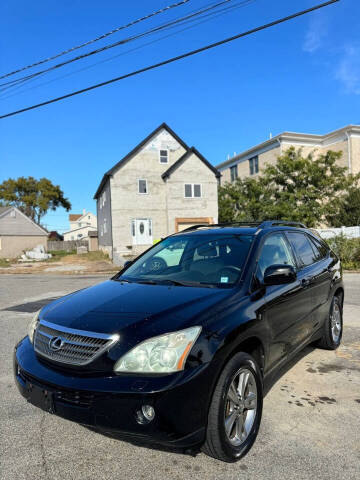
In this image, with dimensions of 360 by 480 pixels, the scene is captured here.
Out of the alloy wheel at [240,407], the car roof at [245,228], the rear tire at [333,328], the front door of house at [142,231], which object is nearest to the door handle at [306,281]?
the car roof at [245,228]

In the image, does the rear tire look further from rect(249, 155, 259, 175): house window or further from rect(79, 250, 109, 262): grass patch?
rect(249, 155, 259, 175): house window

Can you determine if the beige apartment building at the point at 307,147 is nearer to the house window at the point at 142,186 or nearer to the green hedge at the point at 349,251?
the house window at the point at 142,186

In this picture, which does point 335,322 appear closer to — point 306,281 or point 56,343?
point 306,281

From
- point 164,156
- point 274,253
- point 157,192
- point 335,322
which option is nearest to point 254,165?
point 164,156

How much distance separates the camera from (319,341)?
15.7 feet

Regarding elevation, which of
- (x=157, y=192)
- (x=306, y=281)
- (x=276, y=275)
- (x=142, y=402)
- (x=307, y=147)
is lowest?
(x=142, y=402)

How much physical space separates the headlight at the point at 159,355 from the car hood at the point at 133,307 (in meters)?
0.08

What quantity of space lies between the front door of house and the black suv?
24413mm

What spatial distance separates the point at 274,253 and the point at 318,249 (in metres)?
1.49

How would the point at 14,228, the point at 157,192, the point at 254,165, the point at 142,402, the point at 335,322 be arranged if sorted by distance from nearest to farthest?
the point at 142,402, the point at 335,322, the point at 157,192, the point at 254,165, the point at 14,228

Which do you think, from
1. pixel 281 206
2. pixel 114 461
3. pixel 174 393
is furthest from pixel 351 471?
pixel 281 206

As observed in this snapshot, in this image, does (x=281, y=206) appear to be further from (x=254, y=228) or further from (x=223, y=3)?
(x=254, y=228)

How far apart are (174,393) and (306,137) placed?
33358mm

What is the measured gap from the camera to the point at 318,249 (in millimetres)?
4891
